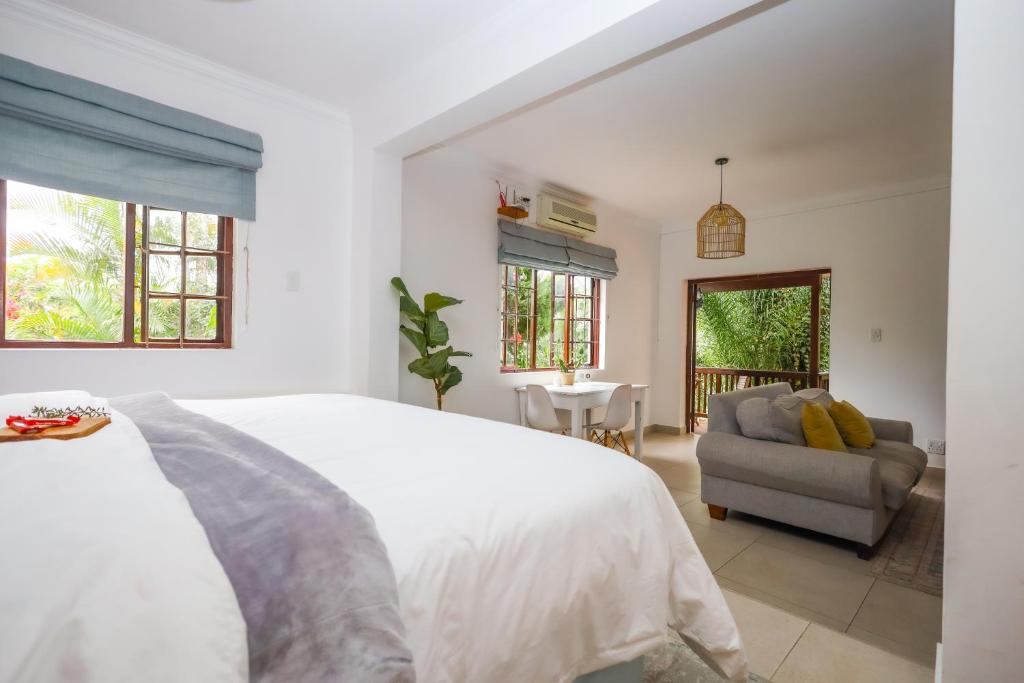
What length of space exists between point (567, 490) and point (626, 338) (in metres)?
4.85

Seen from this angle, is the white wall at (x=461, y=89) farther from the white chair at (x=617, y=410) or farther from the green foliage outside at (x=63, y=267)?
the white chair at (x=617, y=410)

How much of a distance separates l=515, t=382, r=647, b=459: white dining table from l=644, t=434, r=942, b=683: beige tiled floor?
1.31 metres

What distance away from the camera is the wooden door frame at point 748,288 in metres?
5.21

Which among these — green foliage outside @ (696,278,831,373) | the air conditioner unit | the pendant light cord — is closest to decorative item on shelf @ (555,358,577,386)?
the air conditioner unit

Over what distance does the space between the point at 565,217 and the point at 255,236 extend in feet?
9.26

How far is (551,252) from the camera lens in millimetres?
4730

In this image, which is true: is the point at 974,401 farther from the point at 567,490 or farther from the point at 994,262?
the point at 567,490

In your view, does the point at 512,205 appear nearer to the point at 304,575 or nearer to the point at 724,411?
the point at 724,411

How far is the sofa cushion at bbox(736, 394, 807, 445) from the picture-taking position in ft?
9.84

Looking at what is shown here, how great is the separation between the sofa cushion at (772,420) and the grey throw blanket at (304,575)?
2.84 meters

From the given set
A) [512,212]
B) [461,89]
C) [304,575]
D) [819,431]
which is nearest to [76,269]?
[461,89]

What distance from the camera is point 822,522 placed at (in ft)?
8.92

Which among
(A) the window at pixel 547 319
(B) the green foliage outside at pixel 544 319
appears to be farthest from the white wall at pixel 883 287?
(B) the green foliage outside at pixel 544 319

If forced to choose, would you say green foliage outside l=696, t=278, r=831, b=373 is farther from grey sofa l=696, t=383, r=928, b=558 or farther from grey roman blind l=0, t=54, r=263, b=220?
grey roman blind l=0, t=54, r=263, b=220
